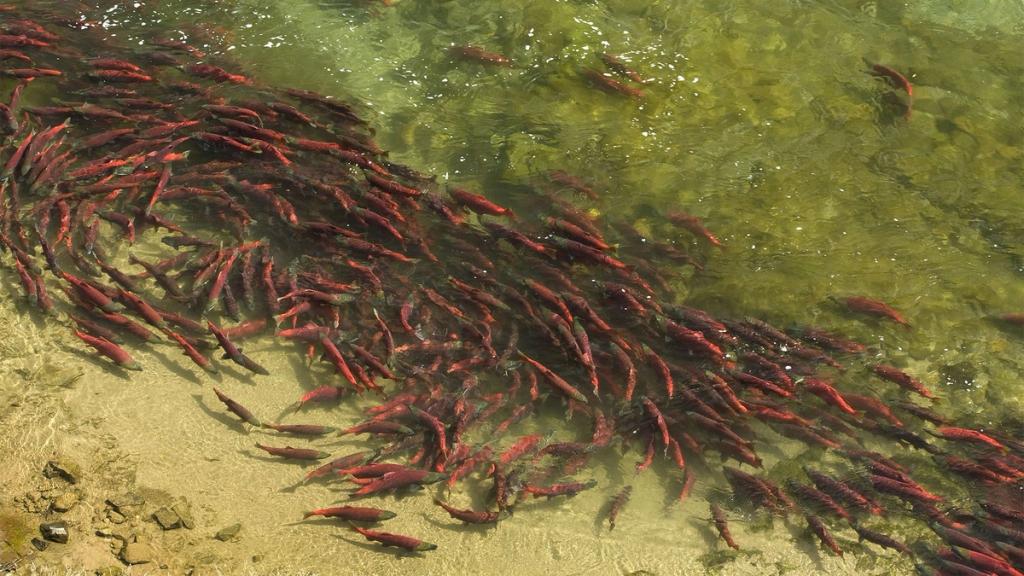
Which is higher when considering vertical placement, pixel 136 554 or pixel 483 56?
pixel 483 56

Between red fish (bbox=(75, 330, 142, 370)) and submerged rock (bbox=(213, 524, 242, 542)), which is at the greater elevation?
red fish (bbox=(75, 330, 142, 370))

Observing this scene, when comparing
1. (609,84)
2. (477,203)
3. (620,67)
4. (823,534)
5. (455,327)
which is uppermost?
(620,67)

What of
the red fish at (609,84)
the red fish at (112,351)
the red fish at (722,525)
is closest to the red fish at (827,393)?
the red fish at (722,525)

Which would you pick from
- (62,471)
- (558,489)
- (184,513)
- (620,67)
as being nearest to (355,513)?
(184,513)

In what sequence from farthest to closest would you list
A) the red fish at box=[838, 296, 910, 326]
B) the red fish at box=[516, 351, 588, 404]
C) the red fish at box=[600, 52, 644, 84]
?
the red fish at box=[600, 52, 644, 84], the red fish at box=[838, 296, 910, 326], the red fish at box=[516, 351, 588, 404]

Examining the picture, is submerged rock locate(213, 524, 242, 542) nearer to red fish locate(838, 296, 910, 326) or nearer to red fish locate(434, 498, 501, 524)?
red fish locate(434, 498, 501, 524)

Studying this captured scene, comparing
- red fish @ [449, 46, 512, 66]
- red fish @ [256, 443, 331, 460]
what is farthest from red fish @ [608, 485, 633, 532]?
red fish @ [449, 46, 512, 66]

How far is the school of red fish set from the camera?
571 cm

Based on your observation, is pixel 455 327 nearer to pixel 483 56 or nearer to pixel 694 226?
pixel 694 226

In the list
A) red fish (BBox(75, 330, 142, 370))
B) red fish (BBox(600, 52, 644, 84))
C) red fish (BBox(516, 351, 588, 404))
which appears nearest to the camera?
red fish (BBox(75, 330, 142, 370))

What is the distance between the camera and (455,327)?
6.42 meters

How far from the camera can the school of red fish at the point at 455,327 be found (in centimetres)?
571

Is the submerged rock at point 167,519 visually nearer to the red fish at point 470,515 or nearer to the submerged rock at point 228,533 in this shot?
the submerged rock at point 228,533

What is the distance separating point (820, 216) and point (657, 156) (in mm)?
1723
